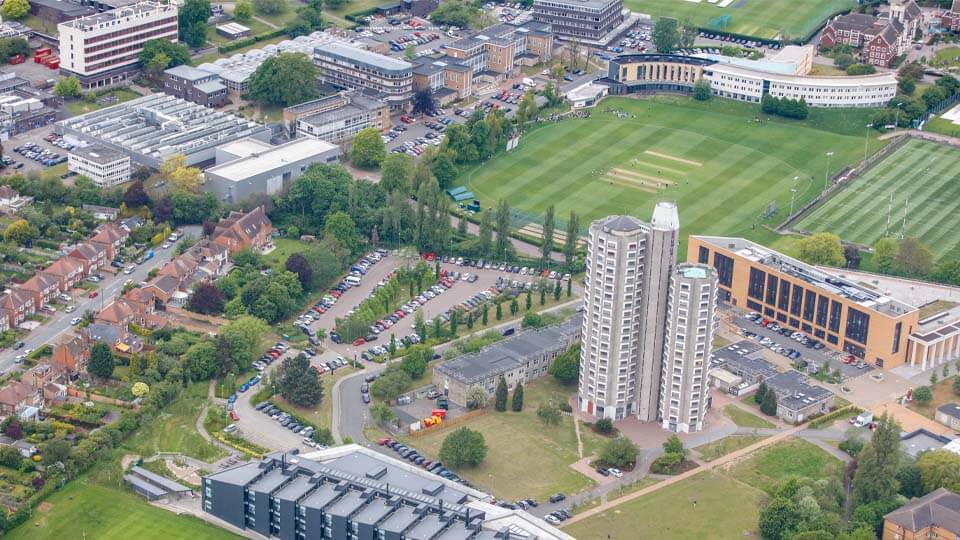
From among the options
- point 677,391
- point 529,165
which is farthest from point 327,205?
point 677,391

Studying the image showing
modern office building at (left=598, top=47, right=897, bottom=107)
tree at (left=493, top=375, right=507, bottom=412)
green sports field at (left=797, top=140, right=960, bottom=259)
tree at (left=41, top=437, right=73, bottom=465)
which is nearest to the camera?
tree at (left=41, top=437, right=73, bottom=465)

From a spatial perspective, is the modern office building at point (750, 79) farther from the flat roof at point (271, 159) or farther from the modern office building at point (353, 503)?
the modern office building at point (353, 503)

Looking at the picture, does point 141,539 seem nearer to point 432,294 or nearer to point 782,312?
point 432,294

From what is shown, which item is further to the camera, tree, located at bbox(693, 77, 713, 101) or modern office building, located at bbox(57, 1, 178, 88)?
tree, located at bbox(693, 77, 713, 101)

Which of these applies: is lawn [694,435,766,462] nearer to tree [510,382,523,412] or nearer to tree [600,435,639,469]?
tree [600,435,639,469]

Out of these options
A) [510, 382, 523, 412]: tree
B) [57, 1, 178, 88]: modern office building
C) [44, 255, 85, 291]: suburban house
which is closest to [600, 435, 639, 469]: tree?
[510, 382, 523, 412]: tree

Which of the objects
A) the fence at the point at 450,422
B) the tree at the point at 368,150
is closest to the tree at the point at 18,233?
the tree at the point at 368,150
